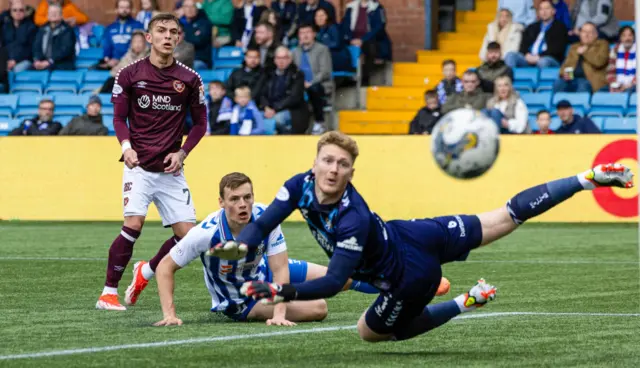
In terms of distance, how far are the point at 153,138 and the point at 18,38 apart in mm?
14331

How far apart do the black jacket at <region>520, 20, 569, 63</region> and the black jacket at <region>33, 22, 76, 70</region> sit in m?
8.01

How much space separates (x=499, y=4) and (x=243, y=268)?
15.4m

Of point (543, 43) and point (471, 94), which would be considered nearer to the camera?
point (471, 94)

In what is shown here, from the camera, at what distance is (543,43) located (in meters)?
20.4

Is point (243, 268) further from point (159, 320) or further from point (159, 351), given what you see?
point (159, 351)

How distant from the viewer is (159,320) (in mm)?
8219

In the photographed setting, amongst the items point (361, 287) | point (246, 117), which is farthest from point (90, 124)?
point (361, 287)

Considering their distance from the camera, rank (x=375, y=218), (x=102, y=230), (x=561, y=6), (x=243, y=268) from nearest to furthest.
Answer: (x=375, y=218), (x=243, y=268), (x=102, y=230), (x=561, y=6)

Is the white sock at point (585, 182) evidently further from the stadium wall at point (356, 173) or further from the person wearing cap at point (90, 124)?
the person wearing cap at point (90, 124)

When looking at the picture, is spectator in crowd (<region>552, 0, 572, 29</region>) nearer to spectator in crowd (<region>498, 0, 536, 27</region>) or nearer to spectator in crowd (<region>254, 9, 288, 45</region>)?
spectator in crowd (<region>498, 0, 536, 27</region>)

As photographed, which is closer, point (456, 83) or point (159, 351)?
point (159, 351)

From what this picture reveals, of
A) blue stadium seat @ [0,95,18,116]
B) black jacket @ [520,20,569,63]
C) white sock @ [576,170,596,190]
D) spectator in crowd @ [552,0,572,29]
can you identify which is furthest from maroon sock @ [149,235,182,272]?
blue stadium seat @ [0,95,18,116]

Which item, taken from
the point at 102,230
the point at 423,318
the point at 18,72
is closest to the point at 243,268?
the point at 423,318

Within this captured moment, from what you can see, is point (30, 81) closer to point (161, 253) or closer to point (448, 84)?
point (448, 84)
